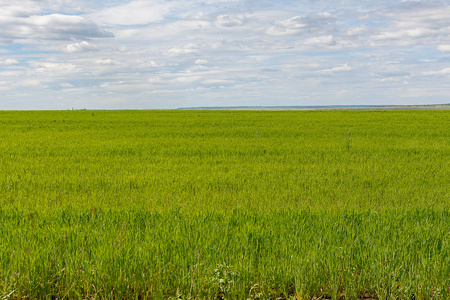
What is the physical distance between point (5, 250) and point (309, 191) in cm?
586

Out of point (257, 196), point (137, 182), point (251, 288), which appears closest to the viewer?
point (251, 288)

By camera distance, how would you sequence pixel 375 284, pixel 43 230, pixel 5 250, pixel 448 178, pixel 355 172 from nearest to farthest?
pixel 375 284 < pixel 5 250 < pixel 43 230 < pixel 448 178 < pixel 355 172

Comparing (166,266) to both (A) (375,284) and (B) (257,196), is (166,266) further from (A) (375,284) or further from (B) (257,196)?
→ (B) (257,196)

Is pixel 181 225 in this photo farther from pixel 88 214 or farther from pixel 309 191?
pixel 309 191

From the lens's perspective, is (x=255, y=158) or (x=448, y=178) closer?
(x=448, y=178)

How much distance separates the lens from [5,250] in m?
4.12

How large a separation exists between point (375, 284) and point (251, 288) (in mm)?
1314

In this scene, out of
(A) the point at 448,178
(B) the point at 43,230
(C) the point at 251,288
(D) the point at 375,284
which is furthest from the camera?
(A) the point at 448,178

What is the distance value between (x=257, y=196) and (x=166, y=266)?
13.1 feet

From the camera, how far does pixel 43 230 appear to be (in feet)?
16.1

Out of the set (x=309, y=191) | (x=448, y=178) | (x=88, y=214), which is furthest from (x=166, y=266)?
(x=448, y=178)

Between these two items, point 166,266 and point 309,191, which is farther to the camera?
point 309,191

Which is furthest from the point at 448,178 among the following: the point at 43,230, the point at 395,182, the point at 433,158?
the point at 43,230

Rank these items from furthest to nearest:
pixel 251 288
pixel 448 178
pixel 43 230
A: 1. pixel 448 178
2. pixel 43 230
3. pixel 251 288
